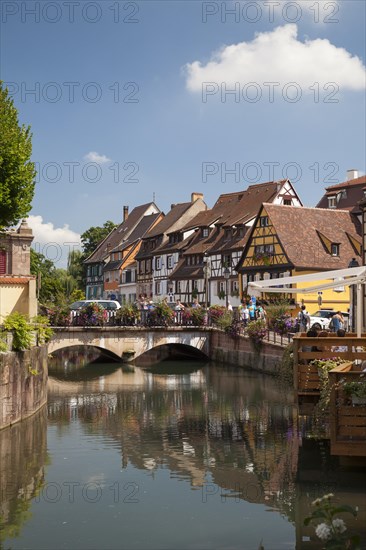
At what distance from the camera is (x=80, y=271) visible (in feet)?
307

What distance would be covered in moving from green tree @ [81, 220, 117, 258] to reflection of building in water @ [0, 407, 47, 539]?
70.8 m

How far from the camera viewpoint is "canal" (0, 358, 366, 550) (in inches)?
444

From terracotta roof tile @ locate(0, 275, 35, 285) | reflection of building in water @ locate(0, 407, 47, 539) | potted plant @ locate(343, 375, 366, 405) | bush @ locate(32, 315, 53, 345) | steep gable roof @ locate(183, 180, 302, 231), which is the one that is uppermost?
steep gable roof @ locate(183, 180, 302, 231)

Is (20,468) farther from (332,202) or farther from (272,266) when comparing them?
(332,202)

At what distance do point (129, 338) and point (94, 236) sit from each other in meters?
51.1

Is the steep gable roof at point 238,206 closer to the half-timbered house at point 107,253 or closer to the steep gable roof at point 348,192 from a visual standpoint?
the steep gable roof at point 348,192

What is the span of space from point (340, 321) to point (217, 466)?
39.2 feet

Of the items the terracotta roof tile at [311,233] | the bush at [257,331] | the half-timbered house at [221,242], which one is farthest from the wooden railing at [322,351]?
the half-timbered house at [221,242]

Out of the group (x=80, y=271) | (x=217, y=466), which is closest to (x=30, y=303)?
(x=217, y=466)

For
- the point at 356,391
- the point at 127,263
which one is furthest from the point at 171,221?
the point at 356,391

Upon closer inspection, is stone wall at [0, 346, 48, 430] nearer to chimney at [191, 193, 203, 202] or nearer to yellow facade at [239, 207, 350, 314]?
yellow facade at [239, 207, 350, 314]

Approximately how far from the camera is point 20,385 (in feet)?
64.3

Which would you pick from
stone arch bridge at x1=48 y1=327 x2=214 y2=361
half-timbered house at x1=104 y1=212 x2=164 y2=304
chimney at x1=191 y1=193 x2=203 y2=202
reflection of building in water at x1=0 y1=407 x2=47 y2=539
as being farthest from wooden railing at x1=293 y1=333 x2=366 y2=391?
half-timbered house at x1=104 y1=212 x2=164 y2=304

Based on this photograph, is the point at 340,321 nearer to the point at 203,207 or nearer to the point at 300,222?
the point at 300,222
